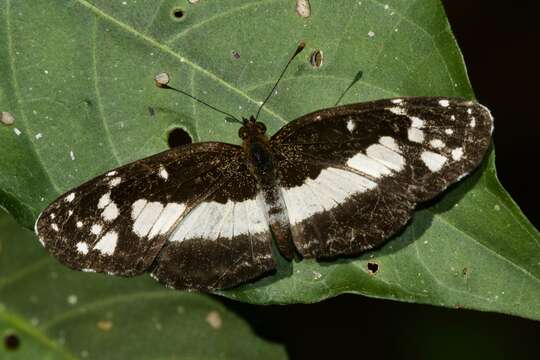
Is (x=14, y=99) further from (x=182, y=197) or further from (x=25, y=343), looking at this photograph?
(x=25, y=343)

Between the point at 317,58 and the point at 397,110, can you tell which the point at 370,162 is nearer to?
the point at 397,110

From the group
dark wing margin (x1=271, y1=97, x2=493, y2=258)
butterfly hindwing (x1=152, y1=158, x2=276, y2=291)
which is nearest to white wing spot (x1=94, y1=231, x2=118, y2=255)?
butterfly hindwing (x1=152, y1=158, x2=276, y2=291)

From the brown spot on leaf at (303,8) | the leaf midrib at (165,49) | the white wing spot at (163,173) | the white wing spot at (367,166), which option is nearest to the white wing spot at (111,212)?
the white wing spot at (163,173)

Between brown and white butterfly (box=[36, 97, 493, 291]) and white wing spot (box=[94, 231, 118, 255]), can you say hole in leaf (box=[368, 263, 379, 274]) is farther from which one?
white wing spot (box=[94, 231, 118, 255])

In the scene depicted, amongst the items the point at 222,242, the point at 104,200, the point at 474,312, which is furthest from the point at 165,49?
the point at 474,312

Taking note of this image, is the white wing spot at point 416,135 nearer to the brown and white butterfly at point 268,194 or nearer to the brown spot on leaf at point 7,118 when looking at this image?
the brown and white butterfly at point 268,194

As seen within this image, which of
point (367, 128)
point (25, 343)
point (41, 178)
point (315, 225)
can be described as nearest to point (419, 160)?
point (367, 128)
